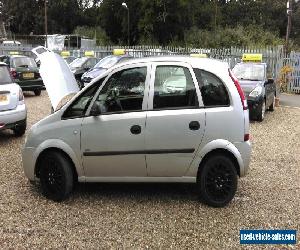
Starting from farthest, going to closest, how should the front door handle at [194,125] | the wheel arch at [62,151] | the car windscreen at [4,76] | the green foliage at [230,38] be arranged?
the green foliage at [230,38]
the car windscreen at [4,76]
the wheel arch at [62,151]
the front door handle at [194,125]

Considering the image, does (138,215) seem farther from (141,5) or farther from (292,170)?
(141,5)

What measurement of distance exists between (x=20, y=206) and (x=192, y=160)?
7.30 ft

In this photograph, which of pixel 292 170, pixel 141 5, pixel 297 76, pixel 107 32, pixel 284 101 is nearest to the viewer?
pixel 292 170

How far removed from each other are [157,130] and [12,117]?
177 inches

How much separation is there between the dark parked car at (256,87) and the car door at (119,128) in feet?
23.1

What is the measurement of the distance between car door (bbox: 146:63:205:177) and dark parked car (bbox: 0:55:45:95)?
12.9m

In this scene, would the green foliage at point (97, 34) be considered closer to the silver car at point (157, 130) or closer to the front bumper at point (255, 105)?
the front bumper at point (255, 105)

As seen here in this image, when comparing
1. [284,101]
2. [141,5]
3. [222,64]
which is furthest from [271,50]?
[141,5]

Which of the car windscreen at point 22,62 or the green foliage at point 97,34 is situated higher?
the green foliage at point 97,34

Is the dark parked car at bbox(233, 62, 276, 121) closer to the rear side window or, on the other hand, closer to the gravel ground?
the gravel ground

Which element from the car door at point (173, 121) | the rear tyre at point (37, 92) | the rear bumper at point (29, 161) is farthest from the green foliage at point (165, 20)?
the rear bumper at point (29, 161)

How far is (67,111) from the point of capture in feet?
18.4

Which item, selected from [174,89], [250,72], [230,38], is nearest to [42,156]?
[174,89]

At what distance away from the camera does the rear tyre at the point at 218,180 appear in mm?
5336
